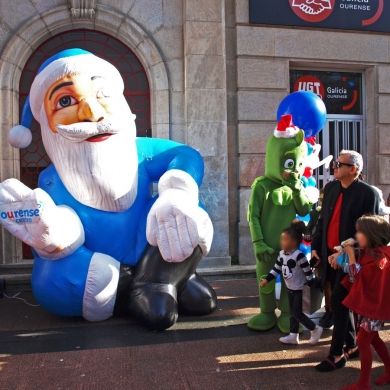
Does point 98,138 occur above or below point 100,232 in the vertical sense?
above

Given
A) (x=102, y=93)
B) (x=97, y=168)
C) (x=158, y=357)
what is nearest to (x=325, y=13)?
(x=102, y=93)

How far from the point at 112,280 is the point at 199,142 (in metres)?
2.89

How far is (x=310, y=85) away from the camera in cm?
742

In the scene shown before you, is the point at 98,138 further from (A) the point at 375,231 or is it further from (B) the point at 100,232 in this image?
(A) the point at 375,231

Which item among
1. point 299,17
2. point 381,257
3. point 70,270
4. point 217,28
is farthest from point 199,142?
point 381,257

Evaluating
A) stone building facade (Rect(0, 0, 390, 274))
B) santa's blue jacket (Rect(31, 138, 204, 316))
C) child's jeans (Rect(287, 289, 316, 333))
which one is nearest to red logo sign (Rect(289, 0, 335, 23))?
stone building facade (Rect(0, 0, 390, 274))

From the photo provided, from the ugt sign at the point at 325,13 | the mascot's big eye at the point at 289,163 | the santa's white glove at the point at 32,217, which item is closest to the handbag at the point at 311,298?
the mascot's big eye at the point at 289,163

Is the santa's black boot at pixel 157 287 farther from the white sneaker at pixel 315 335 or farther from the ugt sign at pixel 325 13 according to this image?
the ugt sign at pixel 325 13

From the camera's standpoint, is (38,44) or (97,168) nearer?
(97,168)

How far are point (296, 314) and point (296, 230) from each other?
68 cm

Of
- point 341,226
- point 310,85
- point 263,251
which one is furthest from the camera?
point 310,85

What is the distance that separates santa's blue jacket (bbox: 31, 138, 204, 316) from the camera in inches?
163

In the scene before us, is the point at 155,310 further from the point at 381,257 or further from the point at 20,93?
the point at 20,93

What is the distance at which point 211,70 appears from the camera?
6566 mm
